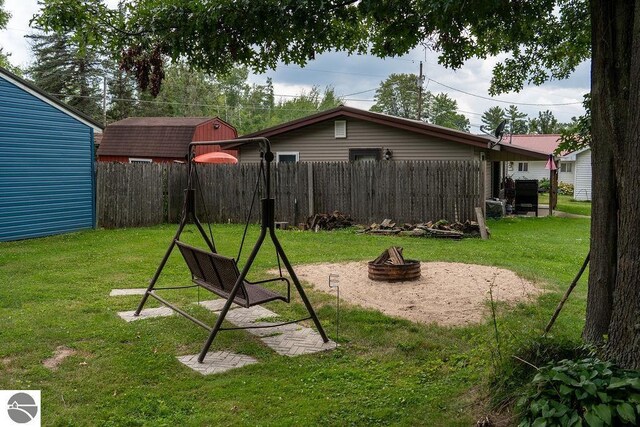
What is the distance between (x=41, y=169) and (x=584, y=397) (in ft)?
40.1

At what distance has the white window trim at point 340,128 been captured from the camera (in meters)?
15.9

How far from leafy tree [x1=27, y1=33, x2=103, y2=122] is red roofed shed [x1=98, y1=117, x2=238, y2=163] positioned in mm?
15932

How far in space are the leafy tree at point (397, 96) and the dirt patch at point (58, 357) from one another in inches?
2431

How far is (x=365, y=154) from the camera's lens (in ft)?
51.6

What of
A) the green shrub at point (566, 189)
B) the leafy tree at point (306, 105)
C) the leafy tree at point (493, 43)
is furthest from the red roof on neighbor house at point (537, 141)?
the leafy tree at point (493, 43)

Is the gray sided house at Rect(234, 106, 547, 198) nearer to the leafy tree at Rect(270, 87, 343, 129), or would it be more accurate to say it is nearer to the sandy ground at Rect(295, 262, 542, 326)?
the sandy ground at Rect(295, 262, 542, 326)

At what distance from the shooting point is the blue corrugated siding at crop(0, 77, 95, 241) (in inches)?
442

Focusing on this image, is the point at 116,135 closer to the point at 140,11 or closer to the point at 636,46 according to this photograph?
the point at 140,11

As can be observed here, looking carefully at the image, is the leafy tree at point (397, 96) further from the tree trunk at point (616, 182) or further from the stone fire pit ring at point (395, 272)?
the tree trunk at point (616, 182)

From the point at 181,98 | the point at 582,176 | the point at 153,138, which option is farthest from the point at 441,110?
the point at 153,138

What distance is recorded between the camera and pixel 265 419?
326cm

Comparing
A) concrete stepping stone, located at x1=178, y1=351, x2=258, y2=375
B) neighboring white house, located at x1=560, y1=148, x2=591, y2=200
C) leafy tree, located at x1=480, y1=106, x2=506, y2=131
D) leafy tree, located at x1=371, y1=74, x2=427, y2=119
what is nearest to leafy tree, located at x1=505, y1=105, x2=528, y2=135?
leafy tree, located at x1=480, y1=106, x2=506, y2=131

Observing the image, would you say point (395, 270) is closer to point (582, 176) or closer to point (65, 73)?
point (582, 176)

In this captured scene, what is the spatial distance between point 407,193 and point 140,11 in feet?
31.6
